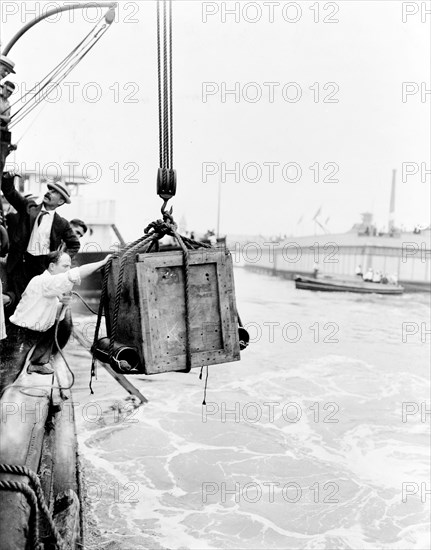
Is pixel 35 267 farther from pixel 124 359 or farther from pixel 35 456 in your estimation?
pixel 124 359

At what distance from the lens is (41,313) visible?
512 cm

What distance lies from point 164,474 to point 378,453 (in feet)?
14.5

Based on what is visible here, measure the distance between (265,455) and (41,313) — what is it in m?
6.85

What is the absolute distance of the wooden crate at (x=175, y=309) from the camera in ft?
11.5

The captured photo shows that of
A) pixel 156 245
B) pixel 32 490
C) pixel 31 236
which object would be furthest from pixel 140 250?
pixel 31 236

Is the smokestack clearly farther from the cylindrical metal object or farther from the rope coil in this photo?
the rope coil

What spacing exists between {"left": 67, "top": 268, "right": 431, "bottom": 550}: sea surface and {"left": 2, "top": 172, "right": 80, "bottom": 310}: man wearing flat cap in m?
3.65

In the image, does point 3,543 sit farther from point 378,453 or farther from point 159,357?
point 378,453

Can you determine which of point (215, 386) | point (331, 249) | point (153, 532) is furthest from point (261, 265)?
point (153, 532)

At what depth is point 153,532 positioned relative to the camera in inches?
303

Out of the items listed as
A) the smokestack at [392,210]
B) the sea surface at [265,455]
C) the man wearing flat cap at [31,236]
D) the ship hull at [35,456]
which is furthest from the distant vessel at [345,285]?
the man wearing flat cap at [31,236]

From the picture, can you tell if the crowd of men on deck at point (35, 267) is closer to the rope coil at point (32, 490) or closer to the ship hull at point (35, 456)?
the ship hull at point (35, 456)

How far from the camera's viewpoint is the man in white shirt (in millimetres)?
4840

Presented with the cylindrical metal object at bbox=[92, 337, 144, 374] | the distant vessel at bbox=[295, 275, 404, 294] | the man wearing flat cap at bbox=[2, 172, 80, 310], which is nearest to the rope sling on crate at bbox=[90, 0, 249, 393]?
the cylindrical metal object at bbox=[92, 337, 144, 374]
